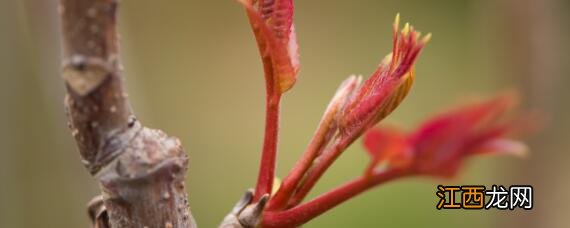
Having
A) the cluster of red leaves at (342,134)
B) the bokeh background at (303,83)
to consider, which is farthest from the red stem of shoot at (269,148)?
the bokeh background at (303,83)

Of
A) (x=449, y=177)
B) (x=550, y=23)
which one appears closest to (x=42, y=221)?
(x=550, y=23)

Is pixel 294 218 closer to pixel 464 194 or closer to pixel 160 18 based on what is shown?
pixel 464 194

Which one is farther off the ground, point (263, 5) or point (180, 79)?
point (180, 79)

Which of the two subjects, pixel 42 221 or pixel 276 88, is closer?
pixel 276 88

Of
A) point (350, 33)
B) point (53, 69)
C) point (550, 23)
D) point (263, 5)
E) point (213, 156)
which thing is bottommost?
point (263, 5)

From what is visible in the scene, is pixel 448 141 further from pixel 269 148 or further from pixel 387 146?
pixel 269 148

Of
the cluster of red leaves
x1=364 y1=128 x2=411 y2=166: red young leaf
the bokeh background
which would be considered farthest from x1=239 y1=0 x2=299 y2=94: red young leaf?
the bokeh background

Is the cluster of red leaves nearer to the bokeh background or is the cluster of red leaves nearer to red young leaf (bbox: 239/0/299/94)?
red young leaf (bbox: 239/0/299/94)

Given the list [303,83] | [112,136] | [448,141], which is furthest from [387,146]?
[303,83]
